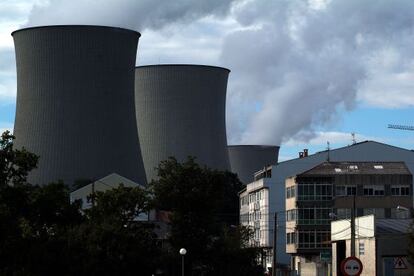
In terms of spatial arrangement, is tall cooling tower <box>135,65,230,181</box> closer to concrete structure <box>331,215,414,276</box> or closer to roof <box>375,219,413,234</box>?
concrete structure <box>331,215,414,276</box>

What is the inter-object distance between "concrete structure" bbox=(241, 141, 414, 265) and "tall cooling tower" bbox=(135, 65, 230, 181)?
438 centimetres

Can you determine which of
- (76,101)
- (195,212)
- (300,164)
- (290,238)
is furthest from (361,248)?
(300,164)

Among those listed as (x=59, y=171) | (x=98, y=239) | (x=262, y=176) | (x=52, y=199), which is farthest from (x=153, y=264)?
(x=262, y=176)

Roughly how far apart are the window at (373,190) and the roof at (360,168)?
900mm

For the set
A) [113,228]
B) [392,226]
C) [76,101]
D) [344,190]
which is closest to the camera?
[113,228]

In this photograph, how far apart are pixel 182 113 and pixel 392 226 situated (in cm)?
3440

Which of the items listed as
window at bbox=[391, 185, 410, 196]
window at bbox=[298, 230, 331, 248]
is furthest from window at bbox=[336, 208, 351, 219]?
window at bbox=[391, 185, 410, 196]

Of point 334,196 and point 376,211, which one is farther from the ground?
point 334,196

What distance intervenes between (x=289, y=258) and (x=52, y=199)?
44.5 m

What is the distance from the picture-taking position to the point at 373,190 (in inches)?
2530

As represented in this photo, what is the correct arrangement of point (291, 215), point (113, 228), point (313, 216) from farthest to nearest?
point (291, 215)
point (313, 216)
point (113, 228)

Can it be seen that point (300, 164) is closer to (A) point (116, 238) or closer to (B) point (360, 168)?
(B) point (360, 168)

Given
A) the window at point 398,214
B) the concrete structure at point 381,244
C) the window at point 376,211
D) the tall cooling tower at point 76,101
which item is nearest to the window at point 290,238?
the window at point 376,211

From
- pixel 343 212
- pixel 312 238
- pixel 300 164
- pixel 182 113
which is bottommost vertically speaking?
pixel 312 238
